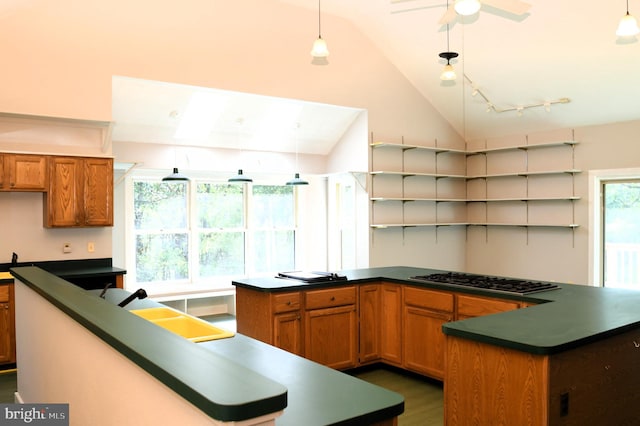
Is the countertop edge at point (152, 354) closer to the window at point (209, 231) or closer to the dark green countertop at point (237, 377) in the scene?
the dark green countertop at point (237, 377)

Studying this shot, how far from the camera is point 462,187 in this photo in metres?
8.16

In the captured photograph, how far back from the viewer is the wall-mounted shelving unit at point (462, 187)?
6.98 m

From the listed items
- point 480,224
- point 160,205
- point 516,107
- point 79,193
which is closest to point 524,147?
point 516,107

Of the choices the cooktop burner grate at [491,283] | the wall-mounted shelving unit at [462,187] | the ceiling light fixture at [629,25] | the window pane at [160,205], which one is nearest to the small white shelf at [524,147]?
the wall-mounted shelving unit at [462,187]

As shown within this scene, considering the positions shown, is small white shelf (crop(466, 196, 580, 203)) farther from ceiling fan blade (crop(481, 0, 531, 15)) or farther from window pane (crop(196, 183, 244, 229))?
ceiling fan blade (crop(481, 0, 531, 15))

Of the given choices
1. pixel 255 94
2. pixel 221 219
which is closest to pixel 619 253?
pixel 255 94

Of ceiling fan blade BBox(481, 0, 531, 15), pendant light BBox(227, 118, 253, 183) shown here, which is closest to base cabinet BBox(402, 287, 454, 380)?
ceiling fan blade BBox(481, 0, 531, 15)

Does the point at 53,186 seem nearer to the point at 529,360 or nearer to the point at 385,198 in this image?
the point at 385,198

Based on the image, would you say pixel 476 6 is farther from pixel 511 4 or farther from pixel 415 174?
pixel 415 174

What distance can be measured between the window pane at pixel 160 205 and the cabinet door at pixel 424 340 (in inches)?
167

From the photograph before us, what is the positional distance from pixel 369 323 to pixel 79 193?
123 inches

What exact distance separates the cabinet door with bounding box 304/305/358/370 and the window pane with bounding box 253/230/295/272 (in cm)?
386

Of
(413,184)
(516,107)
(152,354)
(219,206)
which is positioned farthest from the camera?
(219,206)

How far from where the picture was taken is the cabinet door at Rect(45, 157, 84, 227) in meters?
4.87
